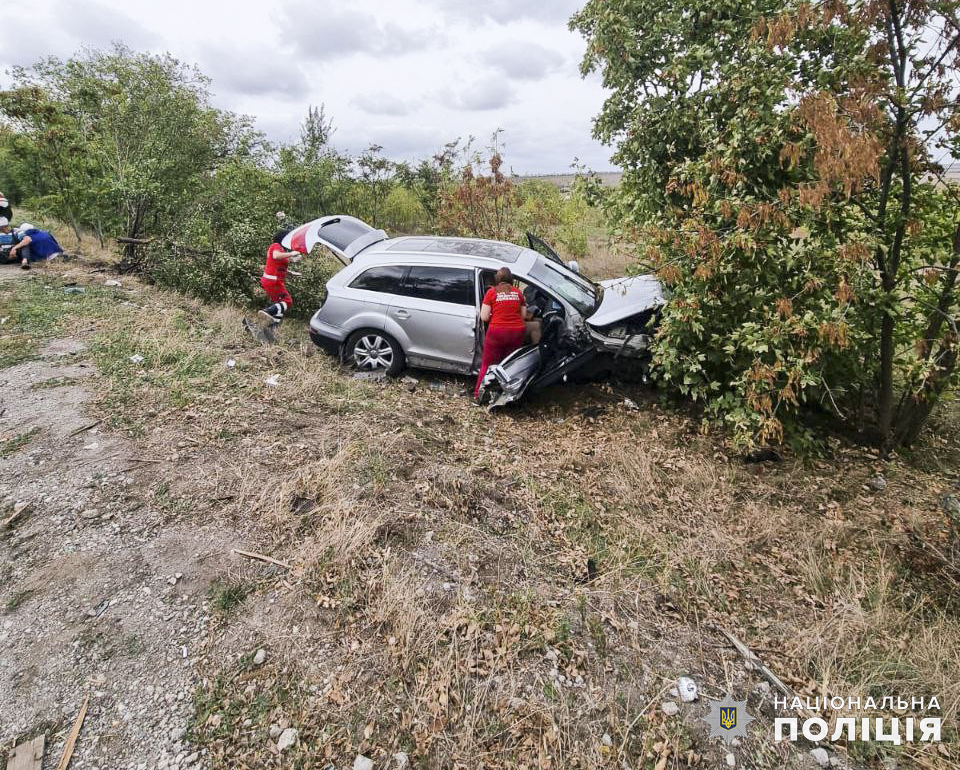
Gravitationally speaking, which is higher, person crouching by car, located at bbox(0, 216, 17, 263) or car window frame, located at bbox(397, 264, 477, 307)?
person crouching by car, located at bbox(0, 216, 17, 263)

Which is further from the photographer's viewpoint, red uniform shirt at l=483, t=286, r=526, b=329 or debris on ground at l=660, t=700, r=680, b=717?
red uniform shirt at l=483, t=286, r=526, b=329

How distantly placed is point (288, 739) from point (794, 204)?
492cm

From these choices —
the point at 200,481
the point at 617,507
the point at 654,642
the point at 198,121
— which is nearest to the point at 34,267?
the point at 198,121

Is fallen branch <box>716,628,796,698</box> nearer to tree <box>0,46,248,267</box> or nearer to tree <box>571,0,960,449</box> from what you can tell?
tree <box>571,0,960,449</box>

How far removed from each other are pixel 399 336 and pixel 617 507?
10.9ft

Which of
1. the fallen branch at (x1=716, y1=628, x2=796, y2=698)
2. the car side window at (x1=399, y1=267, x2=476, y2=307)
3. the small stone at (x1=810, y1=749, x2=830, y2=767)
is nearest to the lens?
the small stone at (x1=810, y1=749, x2=830, y2=767)

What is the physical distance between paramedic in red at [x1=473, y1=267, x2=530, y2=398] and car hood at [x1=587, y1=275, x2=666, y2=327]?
757 mm

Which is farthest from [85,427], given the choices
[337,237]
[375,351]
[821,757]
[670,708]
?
[821,757]

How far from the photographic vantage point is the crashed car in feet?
17.3

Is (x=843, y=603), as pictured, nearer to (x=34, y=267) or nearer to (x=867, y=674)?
(x=867, y=674)

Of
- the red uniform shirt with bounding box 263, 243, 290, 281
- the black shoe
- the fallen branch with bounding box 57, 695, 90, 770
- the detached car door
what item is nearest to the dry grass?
the fallen branch with bounding box 57, 695, 90, 770

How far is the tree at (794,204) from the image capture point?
11.6 ft

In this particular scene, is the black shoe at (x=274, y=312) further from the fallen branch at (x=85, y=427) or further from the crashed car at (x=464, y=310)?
the fallen branch at (x=85, y=427)

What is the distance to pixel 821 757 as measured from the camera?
7.61 feet
